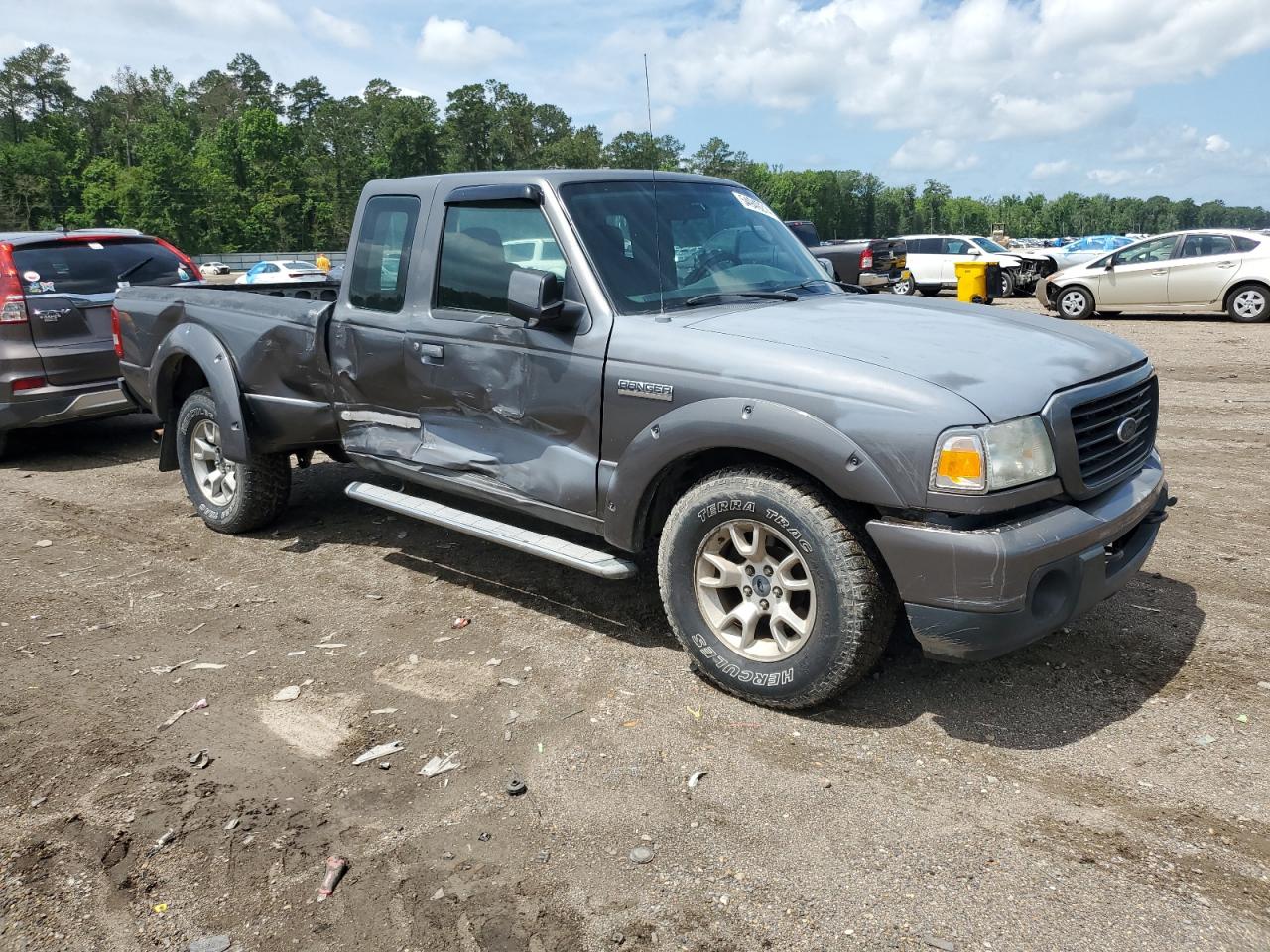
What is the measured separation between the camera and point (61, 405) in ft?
26.4

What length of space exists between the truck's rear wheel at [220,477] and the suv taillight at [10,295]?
2.67 metres

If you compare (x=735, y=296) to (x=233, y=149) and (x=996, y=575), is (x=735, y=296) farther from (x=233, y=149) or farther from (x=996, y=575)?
(x=233, y=149)

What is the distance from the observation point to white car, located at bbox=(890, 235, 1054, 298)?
2420cm

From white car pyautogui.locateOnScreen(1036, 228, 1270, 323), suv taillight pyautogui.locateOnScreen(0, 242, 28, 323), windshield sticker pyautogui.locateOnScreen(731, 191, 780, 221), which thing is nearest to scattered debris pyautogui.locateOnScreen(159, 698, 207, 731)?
windshield sticker pyautogui.locateOnScreen(731, 191, 780, 221)

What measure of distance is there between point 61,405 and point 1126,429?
7.86m

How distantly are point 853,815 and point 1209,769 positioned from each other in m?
1.25

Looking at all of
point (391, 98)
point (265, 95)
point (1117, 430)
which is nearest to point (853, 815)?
point (1117, 430)

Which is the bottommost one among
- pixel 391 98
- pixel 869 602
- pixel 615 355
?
pixel 869 602

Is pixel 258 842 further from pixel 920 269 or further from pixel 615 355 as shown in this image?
pixel 920 269

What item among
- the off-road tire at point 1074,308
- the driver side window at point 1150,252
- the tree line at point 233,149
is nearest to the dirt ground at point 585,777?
the driver side window at point 1150,252

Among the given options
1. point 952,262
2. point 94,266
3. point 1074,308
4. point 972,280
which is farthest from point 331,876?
point 952,262

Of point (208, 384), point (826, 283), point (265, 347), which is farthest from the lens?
point (208, 384)

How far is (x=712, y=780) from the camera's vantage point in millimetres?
3363

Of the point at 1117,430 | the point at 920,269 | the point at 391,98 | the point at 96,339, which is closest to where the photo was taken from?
the point at 1117,430
